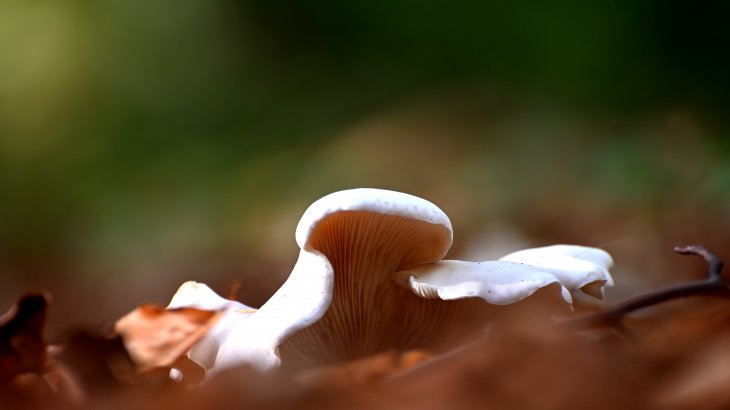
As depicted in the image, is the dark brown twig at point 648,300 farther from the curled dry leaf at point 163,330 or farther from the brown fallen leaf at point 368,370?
the curled dry leaf at point 163,330

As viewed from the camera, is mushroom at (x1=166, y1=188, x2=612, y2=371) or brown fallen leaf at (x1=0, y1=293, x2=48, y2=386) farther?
mushroom at (x1=166, y1=188, x2=612, y2=371)

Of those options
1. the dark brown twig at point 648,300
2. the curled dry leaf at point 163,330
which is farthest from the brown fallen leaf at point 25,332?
the dark brown twig at point 648,300

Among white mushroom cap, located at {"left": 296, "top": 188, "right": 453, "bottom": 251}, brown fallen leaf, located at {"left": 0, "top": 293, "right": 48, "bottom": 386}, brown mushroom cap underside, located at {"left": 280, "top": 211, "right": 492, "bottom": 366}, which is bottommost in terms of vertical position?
brown mushroom cap underside, located at {"left": 280, "top": 211, "right": 492, "bottom": 366}

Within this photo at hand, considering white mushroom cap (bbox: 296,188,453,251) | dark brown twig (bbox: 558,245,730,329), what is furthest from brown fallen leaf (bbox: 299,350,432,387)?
white mushroom cap (bbox: 296,188,453,251)

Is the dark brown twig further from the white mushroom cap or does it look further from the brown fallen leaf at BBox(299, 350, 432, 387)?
the white mushroom cap

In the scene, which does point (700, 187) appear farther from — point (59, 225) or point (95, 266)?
point (59, 225)

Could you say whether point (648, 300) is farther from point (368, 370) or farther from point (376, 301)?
point (376, 301)
